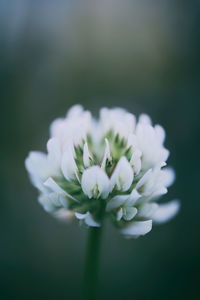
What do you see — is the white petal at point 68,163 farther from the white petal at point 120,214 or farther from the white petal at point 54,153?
the white petal at point 120,214

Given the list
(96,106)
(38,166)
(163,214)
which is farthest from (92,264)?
(96,106)

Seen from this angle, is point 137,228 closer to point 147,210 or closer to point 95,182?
point 147,210

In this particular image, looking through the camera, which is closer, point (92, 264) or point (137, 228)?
point (137, 228)

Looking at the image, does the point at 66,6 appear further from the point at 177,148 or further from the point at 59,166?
the point at 59,166

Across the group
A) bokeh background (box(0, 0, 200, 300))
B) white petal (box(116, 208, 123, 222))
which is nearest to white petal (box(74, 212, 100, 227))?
white petal (box(116, 208, 123, 222))

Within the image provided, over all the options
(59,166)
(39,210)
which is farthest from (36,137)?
(59,166)

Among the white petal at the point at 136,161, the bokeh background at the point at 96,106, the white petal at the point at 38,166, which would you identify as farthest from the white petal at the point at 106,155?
the bokeh background at the point at 96,106
